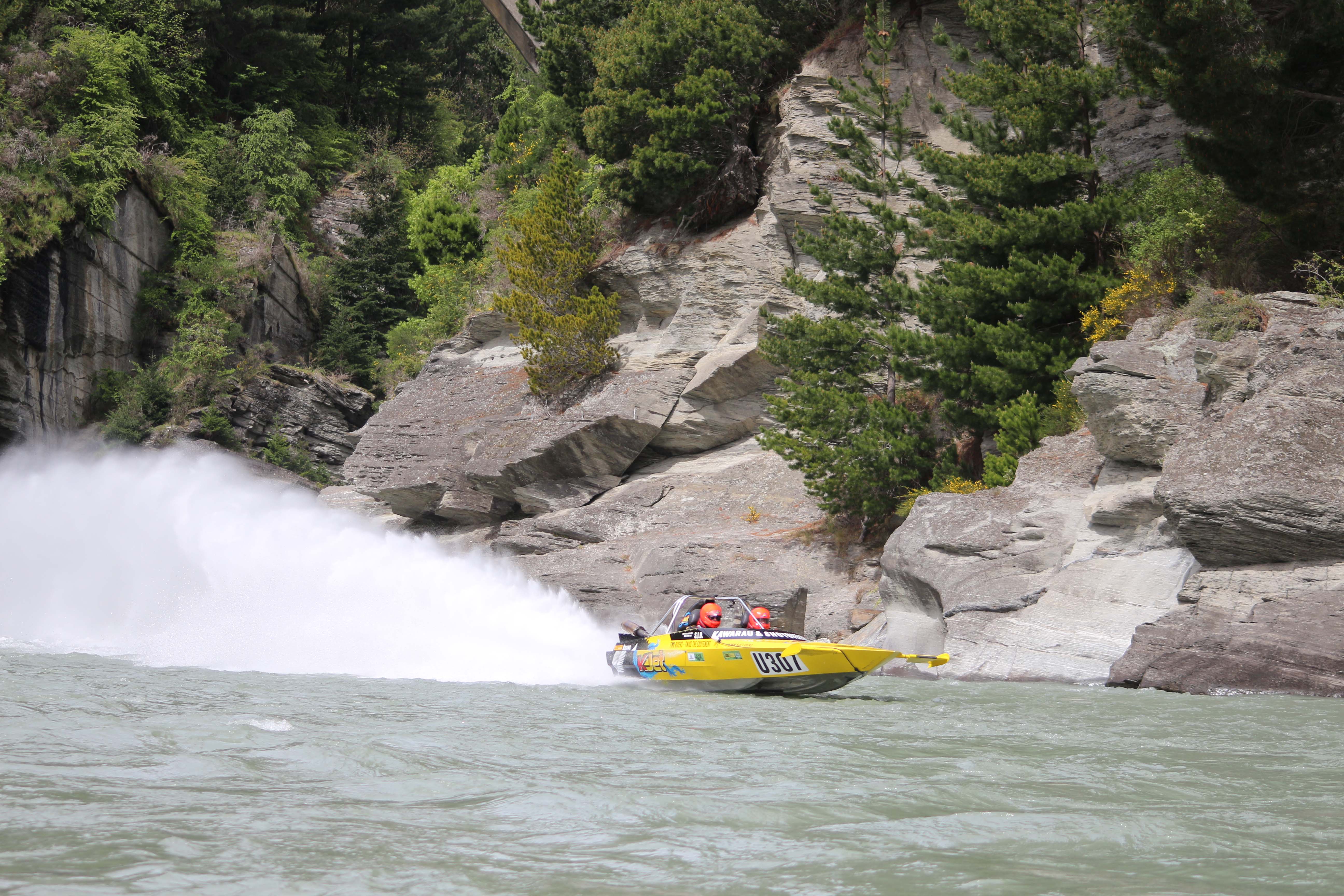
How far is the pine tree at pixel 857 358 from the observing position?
22016mm

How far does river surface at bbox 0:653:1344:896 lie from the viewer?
15.6ft

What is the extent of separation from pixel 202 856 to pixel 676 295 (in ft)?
84.3

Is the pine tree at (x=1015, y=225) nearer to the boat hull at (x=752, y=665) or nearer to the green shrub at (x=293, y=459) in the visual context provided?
the boat hull at (x=752, y=665)

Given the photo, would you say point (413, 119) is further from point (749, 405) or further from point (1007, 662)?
point (1007, 662)

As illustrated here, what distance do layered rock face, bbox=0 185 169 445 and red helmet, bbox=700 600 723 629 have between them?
28.7 meters

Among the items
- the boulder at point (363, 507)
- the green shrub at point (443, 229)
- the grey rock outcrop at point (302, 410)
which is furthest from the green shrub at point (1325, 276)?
the grey rock outcrop at point (302, 410)

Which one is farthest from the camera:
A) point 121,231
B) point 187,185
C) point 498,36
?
point 498,36

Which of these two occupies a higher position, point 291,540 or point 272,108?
point 272,108

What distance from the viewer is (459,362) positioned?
3297 cm

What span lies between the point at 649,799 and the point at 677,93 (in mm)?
25861

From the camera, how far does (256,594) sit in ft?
68.3

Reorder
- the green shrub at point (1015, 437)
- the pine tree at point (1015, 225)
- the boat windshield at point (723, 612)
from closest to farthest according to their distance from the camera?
the boat windshield at point (723, 612), the green shrub at point (1015, 437), the pine tree at point (1015, 225)

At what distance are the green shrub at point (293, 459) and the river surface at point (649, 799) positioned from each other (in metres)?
26.4

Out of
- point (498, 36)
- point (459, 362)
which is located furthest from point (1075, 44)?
point (498, 36)
